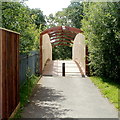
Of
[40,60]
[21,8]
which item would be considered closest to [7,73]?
[21,8]

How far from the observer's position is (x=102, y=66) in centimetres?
1073

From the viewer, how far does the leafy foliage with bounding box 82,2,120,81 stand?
9924mm

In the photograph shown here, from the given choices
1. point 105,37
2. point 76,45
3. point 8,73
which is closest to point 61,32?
point 76,45

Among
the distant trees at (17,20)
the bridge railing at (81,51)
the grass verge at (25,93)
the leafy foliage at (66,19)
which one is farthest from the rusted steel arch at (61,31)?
the leafy foliage at (66,19)

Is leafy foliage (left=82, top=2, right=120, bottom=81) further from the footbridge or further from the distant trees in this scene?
the distant trees

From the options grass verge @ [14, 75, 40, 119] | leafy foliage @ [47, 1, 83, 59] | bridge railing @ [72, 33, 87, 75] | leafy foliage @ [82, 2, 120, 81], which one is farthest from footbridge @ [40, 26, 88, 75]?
leafy foliage @ [47, 1, 83, 59]

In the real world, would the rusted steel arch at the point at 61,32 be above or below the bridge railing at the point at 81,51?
above

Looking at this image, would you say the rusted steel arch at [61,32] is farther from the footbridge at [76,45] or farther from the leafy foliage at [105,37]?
the leafy foliage at [105,37]

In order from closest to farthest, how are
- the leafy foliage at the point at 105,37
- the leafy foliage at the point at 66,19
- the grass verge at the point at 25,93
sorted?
the grass verge at the point at 25,93 < the leafy foliage at the point at 105,37 < the leafy foliage at the point at 66,19

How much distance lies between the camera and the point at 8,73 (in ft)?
16.2

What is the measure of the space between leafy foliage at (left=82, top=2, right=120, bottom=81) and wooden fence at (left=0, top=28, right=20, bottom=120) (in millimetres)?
5351

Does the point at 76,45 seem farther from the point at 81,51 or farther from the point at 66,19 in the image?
the point at 66,19

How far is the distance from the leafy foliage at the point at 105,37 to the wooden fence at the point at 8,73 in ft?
17.6

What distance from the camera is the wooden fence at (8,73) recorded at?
4523 millimetres
